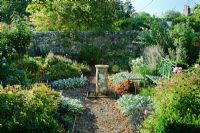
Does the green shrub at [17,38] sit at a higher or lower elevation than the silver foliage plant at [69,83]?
higher

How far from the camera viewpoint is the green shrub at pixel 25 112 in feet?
28.1

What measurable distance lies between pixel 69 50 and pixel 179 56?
5.77 meters

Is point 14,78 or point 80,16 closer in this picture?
point 14,78

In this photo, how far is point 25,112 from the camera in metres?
9.04

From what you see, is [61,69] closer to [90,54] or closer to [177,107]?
[90,54]

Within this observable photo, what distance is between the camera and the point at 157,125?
934 centimetres

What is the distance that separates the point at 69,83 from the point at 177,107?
20.5 feet

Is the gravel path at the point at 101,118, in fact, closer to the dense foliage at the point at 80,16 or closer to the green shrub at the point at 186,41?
the green shrub at the point at 186,41

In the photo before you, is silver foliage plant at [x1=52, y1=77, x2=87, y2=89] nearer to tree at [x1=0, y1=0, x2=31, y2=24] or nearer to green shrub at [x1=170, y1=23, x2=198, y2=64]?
green shrub at [x1=170, y1=23, x2=198, y2=64]

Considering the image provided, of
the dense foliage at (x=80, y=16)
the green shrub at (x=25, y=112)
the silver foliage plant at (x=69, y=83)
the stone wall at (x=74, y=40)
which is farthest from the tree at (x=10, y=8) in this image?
the green shrub at (x=25, y=112)

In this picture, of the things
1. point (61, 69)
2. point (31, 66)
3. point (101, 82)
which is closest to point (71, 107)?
point (101, 82)

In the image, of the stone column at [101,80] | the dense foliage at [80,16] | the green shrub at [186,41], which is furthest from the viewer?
the dense foliage at [80,16]

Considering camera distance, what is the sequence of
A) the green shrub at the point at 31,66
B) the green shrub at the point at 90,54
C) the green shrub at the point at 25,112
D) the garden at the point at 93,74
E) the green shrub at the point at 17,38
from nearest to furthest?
the green shrub at the point at 25,112, the garden at the point at 93,74, the green shrub at the point at 31,66, the green shrub at the point at 17,38, the green shrub at the point at 90,54

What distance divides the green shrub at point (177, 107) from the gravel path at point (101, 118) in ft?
3.96
